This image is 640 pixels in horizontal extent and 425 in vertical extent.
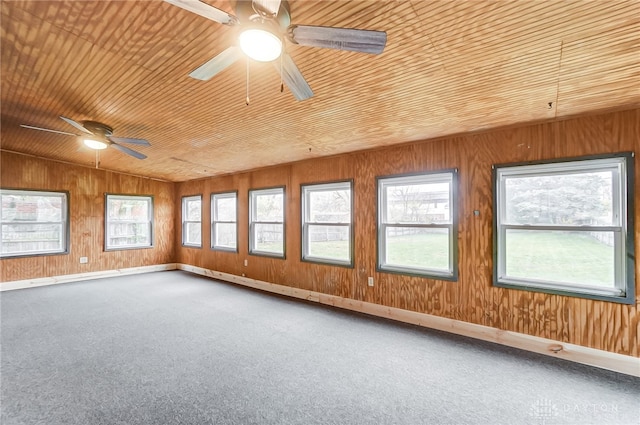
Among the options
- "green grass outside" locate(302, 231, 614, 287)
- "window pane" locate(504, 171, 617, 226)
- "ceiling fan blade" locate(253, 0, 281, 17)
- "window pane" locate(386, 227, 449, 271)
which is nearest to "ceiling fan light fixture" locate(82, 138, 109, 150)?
"ceiling fan blade" locate(253, 0, 281, 17)

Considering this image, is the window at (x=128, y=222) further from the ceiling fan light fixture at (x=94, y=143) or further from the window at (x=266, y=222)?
the ceiling fan light fixture at (x=94, y=143)

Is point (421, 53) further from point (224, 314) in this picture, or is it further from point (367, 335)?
point (224, 314)

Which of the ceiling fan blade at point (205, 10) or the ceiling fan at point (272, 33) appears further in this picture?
the ceiling fan at point (272, 33)

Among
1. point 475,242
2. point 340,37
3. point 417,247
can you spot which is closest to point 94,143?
point 340,37

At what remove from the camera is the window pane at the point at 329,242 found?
4.82m

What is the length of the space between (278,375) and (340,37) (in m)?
2.75

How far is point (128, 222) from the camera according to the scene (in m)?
7.37

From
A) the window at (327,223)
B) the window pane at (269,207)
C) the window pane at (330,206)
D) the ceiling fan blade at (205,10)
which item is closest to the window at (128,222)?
the window pane at (269,207)

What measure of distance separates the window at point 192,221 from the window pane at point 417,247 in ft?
17.9

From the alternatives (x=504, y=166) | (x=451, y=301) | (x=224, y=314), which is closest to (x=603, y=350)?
(x=451, y=301)

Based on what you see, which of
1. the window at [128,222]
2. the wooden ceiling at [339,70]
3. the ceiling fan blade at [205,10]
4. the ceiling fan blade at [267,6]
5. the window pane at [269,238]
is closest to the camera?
the ceiling fan blade at [205,10]

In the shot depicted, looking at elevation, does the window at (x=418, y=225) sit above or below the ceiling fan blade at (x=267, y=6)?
below

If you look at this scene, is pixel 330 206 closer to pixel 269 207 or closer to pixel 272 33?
pixel 269 207

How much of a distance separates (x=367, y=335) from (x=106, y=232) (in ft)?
22.5
